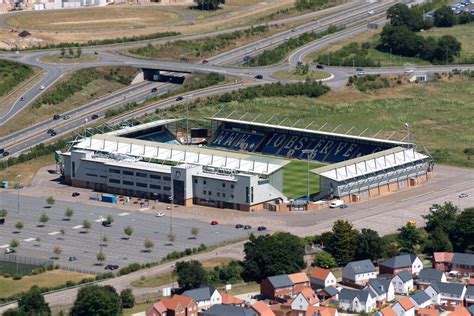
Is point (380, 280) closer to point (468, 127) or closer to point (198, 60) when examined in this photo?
point (468, 127)

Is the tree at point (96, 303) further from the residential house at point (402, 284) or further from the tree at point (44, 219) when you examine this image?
the tree at point (44, 219)

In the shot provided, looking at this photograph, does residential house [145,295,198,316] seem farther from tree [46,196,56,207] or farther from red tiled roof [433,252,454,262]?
tree [46,196,56,207]

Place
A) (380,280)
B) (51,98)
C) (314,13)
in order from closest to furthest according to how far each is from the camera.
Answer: (380,280) < (51,98) < (314,13)

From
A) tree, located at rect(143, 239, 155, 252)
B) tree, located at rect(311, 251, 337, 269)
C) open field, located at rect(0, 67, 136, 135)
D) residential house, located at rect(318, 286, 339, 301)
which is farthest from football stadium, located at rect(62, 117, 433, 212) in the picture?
residential house, located at rect(318, 286, 339, 301)

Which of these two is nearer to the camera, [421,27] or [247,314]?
[247,314]

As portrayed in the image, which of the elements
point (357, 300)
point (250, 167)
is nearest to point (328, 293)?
point (357, 300)

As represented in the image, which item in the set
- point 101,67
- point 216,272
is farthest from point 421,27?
point 216,272
